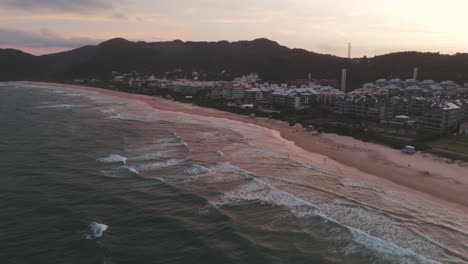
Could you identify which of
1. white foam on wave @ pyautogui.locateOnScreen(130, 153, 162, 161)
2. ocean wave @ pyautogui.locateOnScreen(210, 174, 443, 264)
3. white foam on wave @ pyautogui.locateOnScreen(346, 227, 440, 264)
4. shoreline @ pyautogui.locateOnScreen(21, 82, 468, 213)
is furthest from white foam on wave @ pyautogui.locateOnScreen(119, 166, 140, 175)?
shoreline @ pyautogui.locateOnScreen(21, 82, 468, 213)

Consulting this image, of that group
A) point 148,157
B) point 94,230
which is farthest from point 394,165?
point 94,230

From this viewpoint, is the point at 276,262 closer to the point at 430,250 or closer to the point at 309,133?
the point at 430,250

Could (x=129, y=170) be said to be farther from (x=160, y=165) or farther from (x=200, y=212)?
(x=200, y=212)

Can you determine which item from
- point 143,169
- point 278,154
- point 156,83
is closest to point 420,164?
point 278,154

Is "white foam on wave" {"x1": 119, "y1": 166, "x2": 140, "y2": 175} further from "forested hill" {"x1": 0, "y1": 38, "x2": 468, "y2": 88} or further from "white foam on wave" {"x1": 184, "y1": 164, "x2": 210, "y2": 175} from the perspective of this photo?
"forested hill" {"x1": 0, "y1": 38, "x2": 468, "y2": 88}

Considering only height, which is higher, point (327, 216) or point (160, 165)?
point (160, 165)

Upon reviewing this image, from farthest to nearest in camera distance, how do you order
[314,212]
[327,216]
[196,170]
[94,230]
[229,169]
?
[229,169], [196,170], [314,212], [327,216], [94,230]
